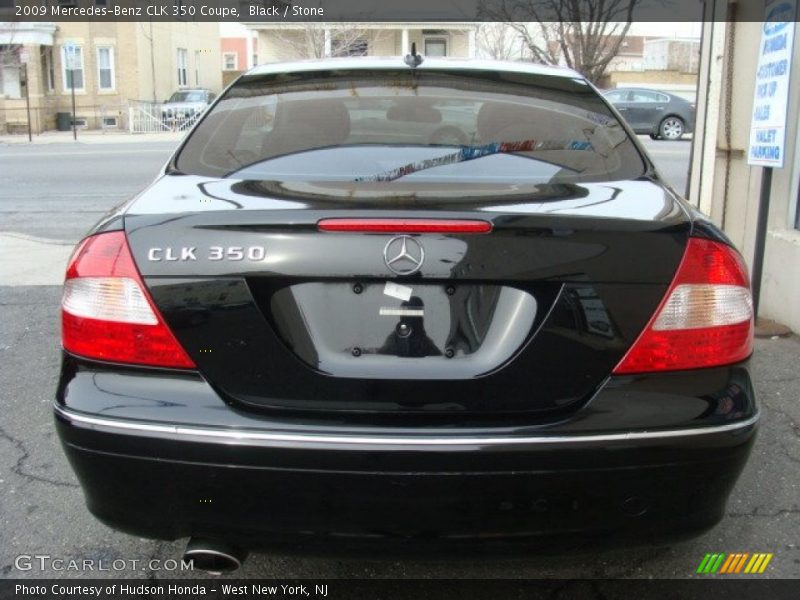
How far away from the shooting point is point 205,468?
2.12m

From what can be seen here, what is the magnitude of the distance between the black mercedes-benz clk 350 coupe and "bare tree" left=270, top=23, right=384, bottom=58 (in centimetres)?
3385

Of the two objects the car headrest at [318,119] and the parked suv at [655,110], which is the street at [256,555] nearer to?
the car headrest at [318,119]

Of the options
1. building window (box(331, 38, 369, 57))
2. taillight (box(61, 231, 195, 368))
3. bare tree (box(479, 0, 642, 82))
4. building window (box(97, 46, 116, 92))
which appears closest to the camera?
taillight (box(61, 231, 195, 368))

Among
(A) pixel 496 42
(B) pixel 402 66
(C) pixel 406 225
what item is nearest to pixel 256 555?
(C) pixel 406 225

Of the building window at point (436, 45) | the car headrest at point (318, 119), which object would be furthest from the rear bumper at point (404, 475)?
the building window at point (436, 45)

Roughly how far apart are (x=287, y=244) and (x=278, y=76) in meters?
1.41

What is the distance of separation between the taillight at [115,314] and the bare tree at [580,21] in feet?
49.7

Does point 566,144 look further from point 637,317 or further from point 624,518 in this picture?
point 624,518

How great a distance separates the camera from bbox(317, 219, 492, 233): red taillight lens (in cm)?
211

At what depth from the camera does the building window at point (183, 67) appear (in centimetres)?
4366

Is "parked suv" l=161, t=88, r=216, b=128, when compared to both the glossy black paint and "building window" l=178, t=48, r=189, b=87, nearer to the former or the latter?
"building window" l=178, t=48, r=189, b=87

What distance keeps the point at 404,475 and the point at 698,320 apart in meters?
0.87

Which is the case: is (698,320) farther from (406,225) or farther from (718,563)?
(718,563)

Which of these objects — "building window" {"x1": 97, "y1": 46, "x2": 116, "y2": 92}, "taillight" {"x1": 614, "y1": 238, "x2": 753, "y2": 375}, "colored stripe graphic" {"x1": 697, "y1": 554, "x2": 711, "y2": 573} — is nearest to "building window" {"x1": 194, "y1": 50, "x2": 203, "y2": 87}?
"building window" {"x1": 97, "y1": 46, "x2": 116, "y2": 92}
